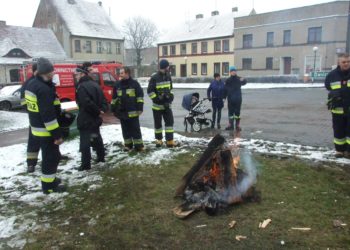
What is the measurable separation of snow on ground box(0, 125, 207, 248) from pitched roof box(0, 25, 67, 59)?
105 ft

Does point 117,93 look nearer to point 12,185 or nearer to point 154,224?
point 12,185

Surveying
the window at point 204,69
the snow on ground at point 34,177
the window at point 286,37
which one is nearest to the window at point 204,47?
the window at point 204,69

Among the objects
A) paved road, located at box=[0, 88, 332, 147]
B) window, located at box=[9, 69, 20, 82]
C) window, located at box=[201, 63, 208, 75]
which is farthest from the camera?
window, located at box=[201, 63, 208, 75]

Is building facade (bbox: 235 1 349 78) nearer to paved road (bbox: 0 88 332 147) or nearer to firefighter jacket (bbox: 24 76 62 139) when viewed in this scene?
paved road (bbox: 0 88 332 147)

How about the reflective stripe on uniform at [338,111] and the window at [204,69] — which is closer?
the reflective stripe on uniform at [338,111]

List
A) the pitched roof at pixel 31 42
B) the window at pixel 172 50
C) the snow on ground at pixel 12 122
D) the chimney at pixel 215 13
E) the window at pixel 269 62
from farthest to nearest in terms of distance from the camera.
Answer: the chimney at pixel 215 13 < the window at pixel 172 50 < the window at pixel 269 62 < the pitched roof at pixel 31 42 < the snow on ground at pixel 12 122

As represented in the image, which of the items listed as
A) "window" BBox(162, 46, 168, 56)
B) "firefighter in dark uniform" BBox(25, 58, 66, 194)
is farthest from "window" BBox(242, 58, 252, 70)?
"firefighter in dark uniform" BBox(25, 58, 66, 194)

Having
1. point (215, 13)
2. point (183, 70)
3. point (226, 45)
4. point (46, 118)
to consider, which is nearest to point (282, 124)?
point (46, 118)

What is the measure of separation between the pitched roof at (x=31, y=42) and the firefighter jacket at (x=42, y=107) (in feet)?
113

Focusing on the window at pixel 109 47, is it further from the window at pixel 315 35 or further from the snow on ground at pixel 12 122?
the snow on ground at pixel 12 122

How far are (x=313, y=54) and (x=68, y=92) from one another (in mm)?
30966

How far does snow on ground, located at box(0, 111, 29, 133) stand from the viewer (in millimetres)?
12367

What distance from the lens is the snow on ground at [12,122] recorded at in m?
12.4

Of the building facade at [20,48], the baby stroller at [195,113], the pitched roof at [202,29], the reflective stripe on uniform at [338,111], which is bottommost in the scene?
the baby stroller at [195,113]
